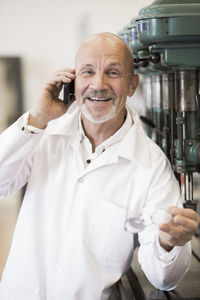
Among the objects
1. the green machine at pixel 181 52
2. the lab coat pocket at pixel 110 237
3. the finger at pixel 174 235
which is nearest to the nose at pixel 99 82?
the green machine at pixel 181 52

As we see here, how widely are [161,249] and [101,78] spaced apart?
0.65 meters

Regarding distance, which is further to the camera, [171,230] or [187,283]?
[187,283]

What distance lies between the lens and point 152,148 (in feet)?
6.17

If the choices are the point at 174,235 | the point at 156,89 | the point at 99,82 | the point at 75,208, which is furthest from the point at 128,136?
the point at 156,89

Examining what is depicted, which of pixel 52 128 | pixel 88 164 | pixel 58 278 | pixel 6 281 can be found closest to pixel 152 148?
pixel 88 164

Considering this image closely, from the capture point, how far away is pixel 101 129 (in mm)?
1923

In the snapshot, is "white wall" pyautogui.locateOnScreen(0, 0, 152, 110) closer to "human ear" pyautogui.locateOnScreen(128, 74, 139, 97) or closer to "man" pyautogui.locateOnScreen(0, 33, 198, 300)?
"human ear" pyautogui.locateOnScreen(128, 74, 139, 97)

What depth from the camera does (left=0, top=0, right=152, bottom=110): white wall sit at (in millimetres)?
4598

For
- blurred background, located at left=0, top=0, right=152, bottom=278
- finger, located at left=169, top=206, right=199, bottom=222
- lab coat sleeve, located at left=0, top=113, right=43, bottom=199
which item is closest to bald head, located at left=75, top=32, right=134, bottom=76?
lab coat sleeve, located at left=0, top=113, right=43, bottom=199

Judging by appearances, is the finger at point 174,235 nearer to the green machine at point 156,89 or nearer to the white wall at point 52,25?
the green machine at point 156,89

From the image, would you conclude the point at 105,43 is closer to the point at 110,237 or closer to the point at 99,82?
the point at 99,82

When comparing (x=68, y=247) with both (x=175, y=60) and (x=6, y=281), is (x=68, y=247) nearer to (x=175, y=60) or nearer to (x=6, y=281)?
(x=6, y=281)

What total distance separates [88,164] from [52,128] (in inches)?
8.9

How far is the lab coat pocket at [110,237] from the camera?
5.79 ft
